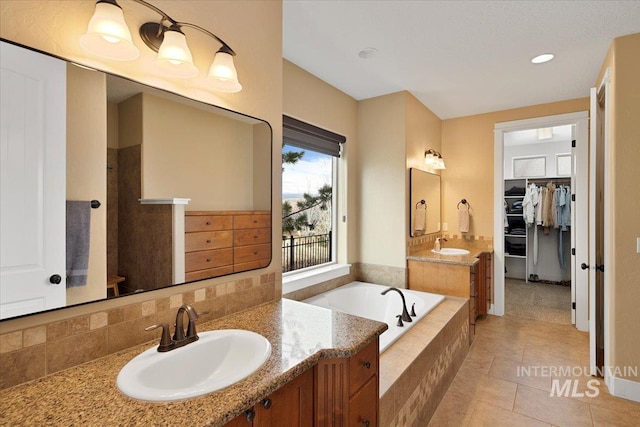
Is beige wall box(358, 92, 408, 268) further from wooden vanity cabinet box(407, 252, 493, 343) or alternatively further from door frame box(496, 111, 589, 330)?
door frame box(496, 111, 589, 330)

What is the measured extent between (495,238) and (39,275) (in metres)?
4.33

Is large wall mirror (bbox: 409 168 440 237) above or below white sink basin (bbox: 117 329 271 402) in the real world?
above

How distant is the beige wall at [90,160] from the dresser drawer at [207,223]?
1.09ft

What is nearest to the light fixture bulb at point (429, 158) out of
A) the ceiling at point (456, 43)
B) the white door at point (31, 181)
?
the ceiling at point (456, 43)

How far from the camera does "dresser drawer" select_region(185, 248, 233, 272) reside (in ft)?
4.57

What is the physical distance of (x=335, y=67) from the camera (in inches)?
110

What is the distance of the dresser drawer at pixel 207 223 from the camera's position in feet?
4.59

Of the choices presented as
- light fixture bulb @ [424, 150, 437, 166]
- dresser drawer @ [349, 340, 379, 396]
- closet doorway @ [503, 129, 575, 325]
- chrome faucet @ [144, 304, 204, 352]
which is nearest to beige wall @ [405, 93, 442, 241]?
light fixture bulb @ [424, 150, 437, 166]

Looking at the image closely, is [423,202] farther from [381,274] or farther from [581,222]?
[581,222]

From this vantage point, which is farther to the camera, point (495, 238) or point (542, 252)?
point (542, 252)

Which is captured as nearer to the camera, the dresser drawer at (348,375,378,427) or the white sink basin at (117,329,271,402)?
the white sink basin at (117,329,271,402)

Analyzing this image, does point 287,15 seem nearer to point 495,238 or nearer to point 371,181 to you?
point 371,181

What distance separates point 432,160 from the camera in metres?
3.85

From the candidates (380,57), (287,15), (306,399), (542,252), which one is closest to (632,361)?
(306,399)
